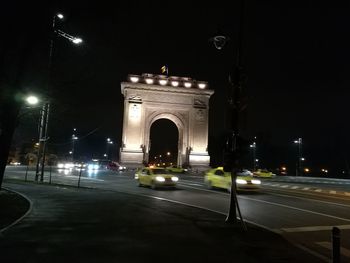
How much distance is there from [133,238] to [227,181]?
1535cm

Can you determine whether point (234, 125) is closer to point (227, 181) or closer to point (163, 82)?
point (227, 181)

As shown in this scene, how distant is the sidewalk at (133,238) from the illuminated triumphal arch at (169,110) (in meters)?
62.7

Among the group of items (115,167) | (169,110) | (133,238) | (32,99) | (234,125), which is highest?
(169,110)

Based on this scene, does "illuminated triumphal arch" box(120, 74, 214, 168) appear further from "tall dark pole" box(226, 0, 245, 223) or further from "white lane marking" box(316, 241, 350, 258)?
"white lane marking" box(316, 241, 350, 258)

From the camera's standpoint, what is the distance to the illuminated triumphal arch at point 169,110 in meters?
77.1

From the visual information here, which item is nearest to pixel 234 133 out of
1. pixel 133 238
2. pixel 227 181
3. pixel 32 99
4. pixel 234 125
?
pixel 234 125

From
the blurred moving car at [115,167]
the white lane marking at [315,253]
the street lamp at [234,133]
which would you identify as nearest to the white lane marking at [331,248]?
the white lane marking at [315,253]

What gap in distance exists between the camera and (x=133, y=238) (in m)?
9.52

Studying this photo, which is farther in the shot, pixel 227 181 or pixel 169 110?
pixel 169 110

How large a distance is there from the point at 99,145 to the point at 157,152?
36203 mm

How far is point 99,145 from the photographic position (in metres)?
147

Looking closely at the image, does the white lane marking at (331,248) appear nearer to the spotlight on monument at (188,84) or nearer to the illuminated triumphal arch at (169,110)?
the illuminated triumphal arch at (169,110)

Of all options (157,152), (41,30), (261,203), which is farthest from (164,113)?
(157,152)

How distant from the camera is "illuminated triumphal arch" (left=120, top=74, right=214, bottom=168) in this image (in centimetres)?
7712
